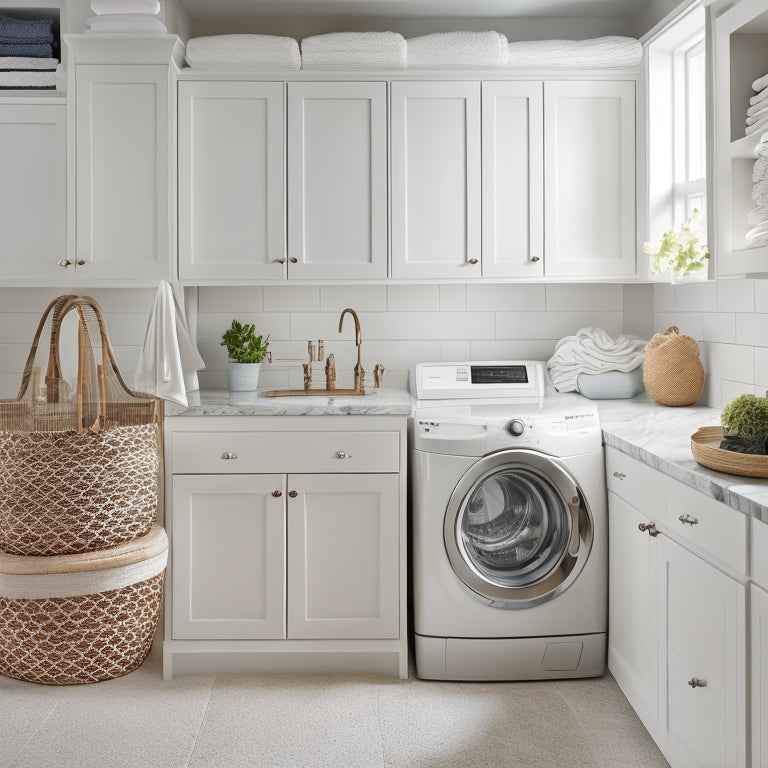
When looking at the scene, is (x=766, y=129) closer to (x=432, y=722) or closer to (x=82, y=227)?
(x=432, y=722)

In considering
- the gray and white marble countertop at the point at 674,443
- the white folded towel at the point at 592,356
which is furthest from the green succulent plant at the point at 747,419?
the white folded towel at the point at 592,356

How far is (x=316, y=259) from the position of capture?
118 inches

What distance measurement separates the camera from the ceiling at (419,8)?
10.2 ft

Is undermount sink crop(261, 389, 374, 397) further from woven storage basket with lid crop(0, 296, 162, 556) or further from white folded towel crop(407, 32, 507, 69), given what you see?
white folded towel crop(407, 32, 507, 69)

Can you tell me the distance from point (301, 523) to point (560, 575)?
90 centimetres

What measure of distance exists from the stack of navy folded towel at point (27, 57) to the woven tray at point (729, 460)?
2.59m

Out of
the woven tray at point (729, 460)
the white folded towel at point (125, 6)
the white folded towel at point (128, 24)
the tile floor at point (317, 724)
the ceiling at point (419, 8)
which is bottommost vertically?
the tile floor at point (317, 724)

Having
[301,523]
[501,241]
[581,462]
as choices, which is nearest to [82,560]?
[301,523]

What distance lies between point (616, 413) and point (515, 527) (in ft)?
1.85

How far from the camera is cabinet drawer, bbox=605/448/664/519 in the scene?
2143mm

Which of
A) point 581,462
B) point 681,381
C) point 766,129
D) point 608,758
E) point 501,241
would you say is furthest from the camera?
point 501,241

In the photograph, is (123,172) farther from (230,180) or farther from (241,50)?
(241,50)

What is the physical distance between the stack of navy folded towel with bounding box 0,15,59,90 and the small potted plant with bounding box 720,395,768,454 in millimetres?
2612

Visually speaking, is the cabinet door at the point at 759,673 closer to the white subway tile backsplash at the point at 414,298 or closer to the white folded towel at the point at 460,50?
the white subway tile backsplash at the point at 414,298
